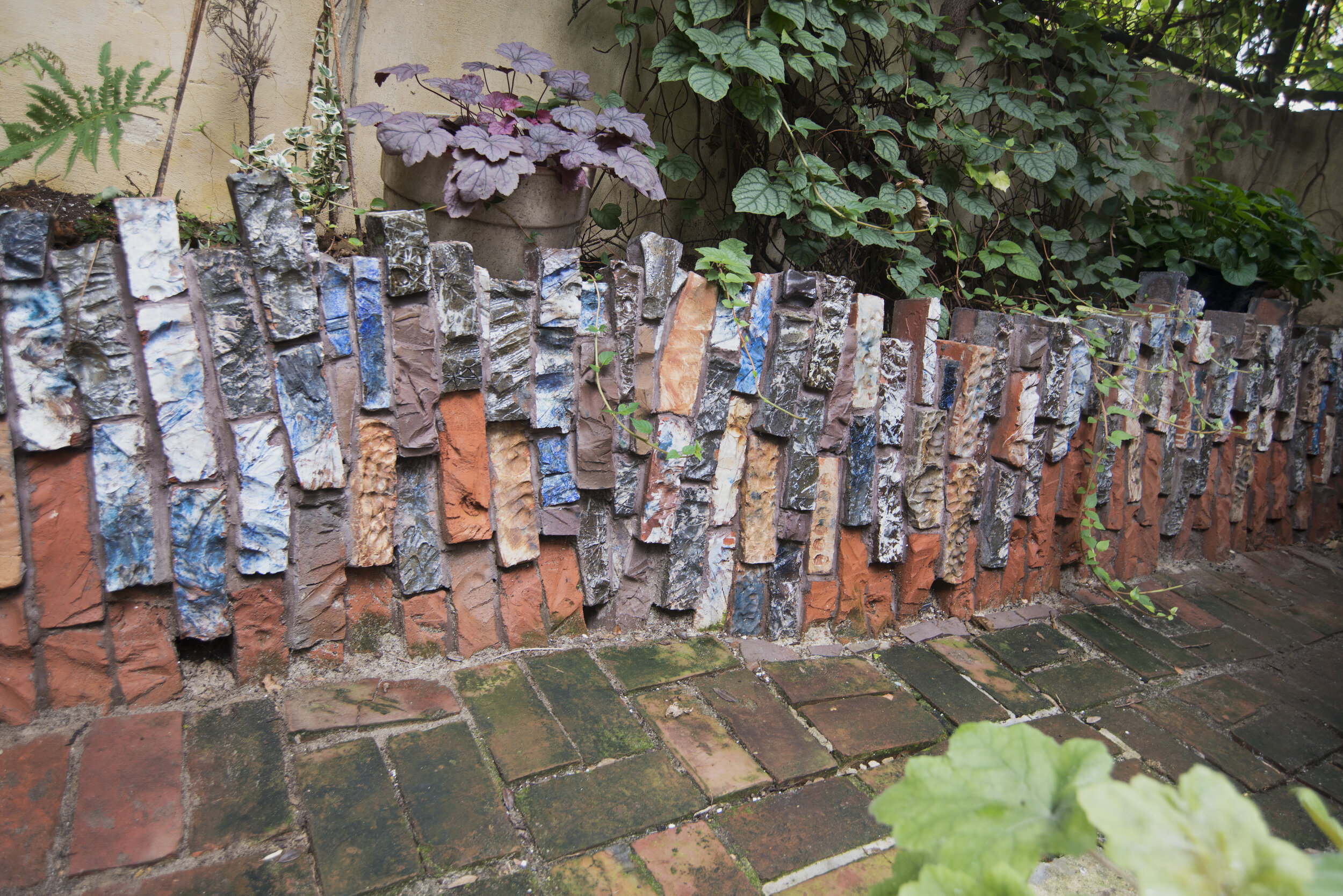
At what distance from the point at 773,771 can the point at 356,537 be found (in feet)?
3.23

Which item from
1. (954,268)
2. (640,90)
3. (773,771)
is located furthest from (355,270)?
(954,268)

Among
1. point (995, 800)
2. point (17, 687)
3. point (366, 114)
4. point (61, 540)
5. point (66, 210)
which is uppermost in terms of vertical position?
point (366, 114)

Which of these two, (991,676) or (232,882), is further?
(991,676)

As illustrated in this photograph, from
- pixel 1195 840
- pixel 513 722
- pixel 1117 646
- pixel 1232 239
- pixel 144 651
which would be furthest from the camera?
pixel 1232 239

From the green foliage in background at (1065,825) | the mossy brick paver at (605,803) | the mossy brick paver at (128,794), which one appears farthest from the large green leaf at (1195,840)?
the mossy brick paver at (128,794)

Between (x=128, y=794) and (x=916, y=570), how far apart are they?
1866mm

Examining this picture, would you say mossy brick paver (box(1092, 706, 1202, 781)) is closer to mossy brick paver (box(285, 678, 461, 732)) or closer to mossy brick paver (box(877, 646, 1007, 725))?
mossy brick paver (box(877, 646, 1007, 725))

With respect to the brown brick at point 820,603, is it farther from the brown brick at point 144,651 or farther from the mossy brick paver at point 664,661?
the brown brick at point 144,651

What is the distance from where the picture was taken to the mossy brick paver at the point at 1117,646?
2.30 m

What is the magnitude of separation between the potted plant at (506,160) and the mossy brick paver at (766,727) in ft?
3.65

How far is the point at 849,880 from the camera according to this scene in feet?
4.67

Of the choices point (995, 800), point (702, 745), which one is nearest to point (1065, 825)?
point (995, 800)

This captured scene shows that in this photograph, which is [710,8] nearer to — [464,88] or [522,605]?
[464,88]

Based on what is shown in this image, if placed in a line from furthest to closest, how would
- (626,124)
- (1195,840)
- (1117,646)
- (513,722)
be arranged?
(1117,646)
(626,124)
(513,722)
(1195,840)
